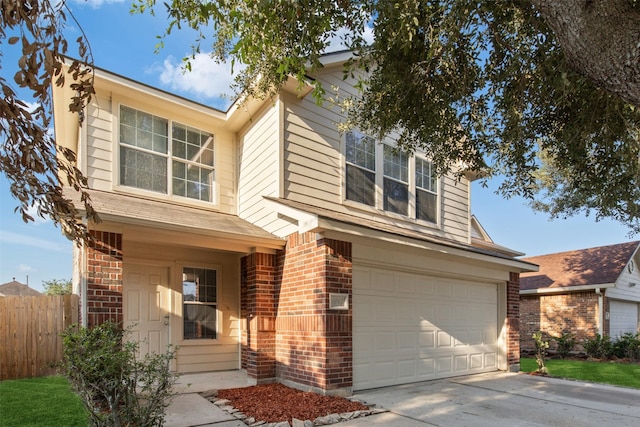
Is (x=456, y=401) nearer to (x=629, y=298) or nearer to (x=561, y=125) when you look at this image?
(x=561, y=125)

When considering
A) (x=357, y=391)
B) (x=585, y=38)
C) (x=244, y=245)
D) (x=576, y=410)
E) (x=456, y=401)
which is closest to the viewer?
(x=585, y=38)

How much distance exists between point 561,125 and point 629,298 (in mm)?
16626

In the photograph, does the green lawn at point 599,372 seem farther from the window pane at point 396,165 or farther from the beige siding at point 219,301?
the beige siding at point 219,301

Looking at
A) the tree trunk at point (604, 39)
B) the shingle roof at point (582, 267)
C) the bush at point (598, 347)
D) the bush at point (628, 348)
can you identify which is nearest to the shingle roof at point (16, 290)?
the shingle roof at point (582, 267)

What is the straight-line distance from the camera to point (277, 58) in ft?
18.2

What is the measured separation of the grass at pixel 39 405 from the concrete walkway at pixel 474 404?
3.85 ft

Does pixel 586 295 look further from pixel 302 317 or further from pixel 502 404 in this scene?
pixel 302 317

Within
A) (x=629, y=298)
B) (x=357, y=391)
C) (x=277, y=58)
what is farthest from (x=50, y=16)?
(x=629, y=298)

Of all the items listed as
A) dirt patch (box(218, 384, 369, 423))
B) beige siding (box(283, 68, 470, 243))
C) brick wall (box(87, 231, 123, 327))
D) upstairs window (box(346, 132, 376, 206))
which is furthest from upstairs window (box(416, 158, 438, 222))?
brick wall (box(87, 231, 123, 327))

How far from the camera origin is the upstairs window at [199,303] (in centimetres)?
872

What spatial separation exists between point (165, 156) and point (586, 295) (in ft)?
55.5

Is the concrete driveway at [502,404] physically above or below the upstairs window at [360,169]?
below

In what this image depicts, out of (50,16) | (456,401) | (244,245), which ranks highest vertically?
(50,16)

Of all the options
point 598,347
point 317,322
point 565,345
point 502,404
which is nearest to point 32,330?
point 317,322
